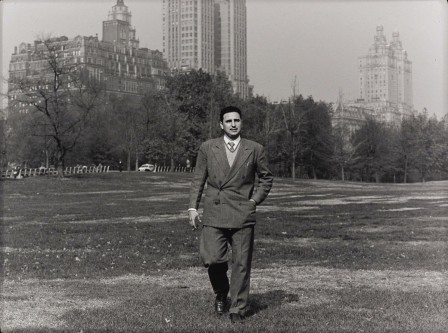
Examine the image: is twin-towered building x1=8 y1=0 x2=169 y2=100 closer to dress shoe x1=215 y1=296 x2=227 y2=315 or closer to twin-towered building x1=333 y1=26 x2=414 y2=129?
twin-towered building x1=333 y1=26 x2=414 y2=129

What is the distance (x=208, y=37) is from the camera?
186375mm

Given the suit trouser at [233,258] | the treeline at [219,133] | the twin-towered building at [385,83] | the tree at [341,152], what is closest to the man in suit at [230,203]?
the suit trouser at [233,258]

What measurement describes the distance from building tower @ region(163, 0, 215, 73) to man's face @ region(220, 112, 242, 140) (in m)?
165

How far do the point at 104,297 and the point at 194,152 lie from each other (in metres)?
60.9

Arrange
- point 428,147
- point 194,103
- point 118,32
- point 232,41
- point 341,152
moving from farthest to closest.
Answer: point 118,32 → point 232,41 → point 194,103 → point 428,147 → point 341,152

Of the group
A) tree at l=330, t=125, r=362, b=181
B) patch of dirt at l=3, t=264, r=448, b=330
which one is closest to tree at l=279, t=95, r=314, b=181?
tree at l=330, t=125, r=362, b=181

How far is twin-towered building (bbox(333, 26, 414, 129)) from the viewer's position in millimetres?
162750

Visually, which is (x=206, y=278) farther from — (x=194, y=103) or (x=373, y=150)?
(x=373, y=150)

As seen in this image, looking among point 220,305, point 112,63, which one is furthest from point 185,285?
point 112,63

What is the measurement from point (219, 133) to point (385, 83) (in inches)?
4989

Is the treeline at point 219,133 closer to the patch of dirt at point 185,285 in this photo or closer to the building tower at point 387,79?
the patch of dirt at point 185,285

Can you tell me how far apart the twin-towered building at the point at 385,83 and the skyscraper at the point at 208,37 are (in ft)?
124

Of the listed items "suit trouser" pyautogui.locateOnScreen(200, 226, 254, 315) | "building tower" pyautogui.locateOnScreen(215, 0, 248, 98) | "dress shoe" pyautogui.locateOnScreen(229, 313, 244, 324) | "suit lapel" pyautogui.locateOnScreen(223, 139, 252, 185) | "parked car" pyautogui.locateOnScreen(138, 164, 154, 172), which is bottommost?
"dress shoe" pyautogui.locateOnScreen(229, 313, 244, 324)

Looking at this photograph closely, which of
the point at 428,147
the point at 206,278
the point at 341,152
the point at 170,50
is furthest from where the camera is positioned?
the point at 170,50
